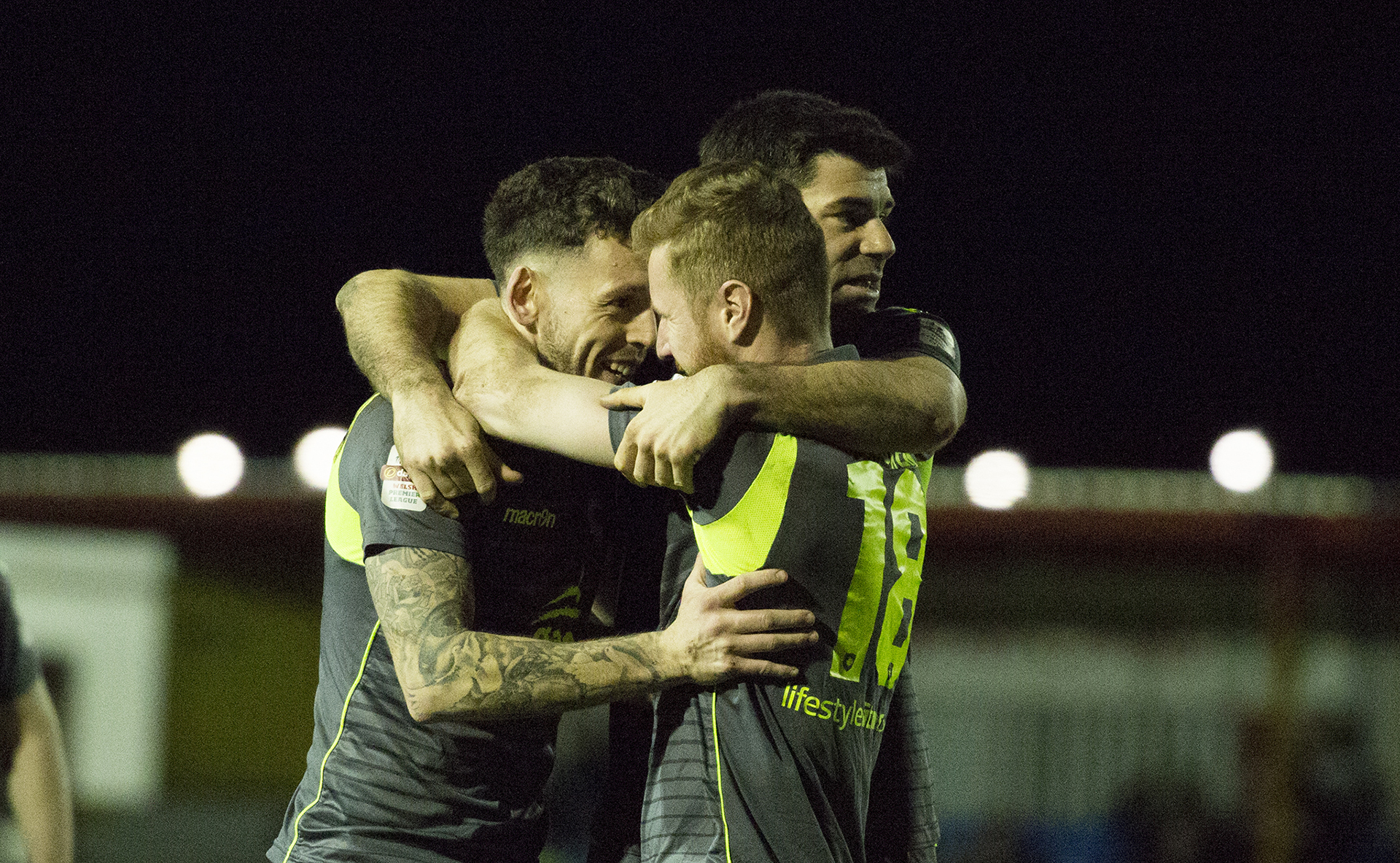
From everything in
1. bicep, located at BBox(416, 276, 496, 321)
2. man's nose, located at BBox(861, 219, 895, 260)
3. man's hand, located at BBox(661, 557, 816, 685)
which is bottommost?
man's hand, located at BBox(661, 557, 816, 685)

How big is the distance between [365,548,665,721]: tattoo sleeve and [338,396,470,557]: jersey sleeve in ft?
0.12

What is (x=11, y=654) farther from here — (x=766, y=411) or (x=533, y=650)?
(x=766, y=411)

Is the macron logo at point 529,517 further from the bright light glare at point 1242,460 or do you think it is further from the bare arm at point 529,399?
the bright light glare at point 1242,460

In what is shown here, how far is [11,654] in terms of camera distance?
8.56 feet

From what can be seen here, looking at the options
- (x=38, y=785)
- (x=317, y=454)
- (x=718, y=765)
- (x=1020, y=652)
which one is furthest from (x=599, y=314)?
(x=1020, y=652)

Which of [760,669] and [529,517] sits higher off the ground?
[529,517]

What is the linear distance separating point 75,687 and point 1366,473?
19.4 metres

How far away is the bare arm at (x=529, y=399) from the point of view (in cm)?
200

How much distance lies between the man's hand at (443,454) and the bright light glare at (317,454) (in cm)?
751

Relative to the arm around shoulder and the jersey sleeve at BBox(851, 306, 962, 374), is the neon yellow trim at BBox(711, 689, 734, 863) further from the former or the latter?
the jersey sleeve at BBox(851, 306, 962, 374)

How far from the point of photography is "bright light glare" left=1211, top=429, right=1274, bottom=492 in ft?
27.6

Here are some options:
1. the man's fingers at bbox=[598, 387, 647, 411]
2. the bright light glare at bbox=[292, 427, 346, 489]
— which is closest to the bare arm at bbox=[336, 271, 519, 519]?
the man's fingers at bbox=[598, 387, 647, 411]

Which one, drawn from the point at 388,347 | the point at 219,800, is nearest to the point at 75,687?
the point at 219,800

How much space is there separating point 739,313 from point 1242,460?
7.69 meters
